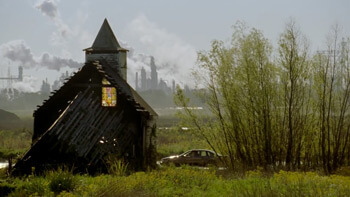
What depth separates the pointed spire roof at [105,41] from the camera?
2933 cm

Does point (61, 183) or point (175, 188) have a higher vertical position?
point (61, 183)

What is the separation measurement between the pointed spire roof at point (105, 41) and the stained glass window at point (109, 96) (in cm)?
569

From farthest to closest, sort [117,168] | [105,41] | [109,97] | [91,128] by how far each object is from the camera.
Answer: [105,41], [109,97], [91,128], [117,168]

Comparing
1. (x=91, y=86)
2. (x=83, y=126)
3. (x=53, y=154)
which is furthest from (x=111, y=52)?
(x=53, y=154)

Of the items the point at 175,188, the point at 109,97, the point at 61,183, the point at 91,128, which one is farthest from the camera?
the point at 109,97

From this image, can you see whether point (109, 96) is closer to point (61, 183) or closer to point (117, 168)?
point (117, 168)

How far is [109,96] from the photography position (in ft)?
78.4

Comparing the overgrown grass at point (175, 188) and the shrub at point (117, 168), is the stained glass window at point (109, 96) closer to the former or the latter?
the shrub at point (117, 168)

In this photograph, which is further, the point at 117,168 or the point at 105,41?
the point at 105,41

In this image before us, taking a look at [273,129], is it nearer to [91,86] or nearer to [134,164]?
[134,164]

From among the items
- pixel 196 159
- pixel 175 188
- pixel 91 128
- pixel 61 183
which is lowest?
pixel 196 159

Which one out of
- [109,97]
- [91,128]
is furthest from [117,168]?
[109,97]

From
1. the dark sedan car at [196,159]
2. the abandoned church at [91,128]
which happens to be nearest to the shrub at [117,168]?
the abandoned church at [91,128]

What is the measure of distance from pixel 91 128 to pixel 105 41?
8.91 metres
